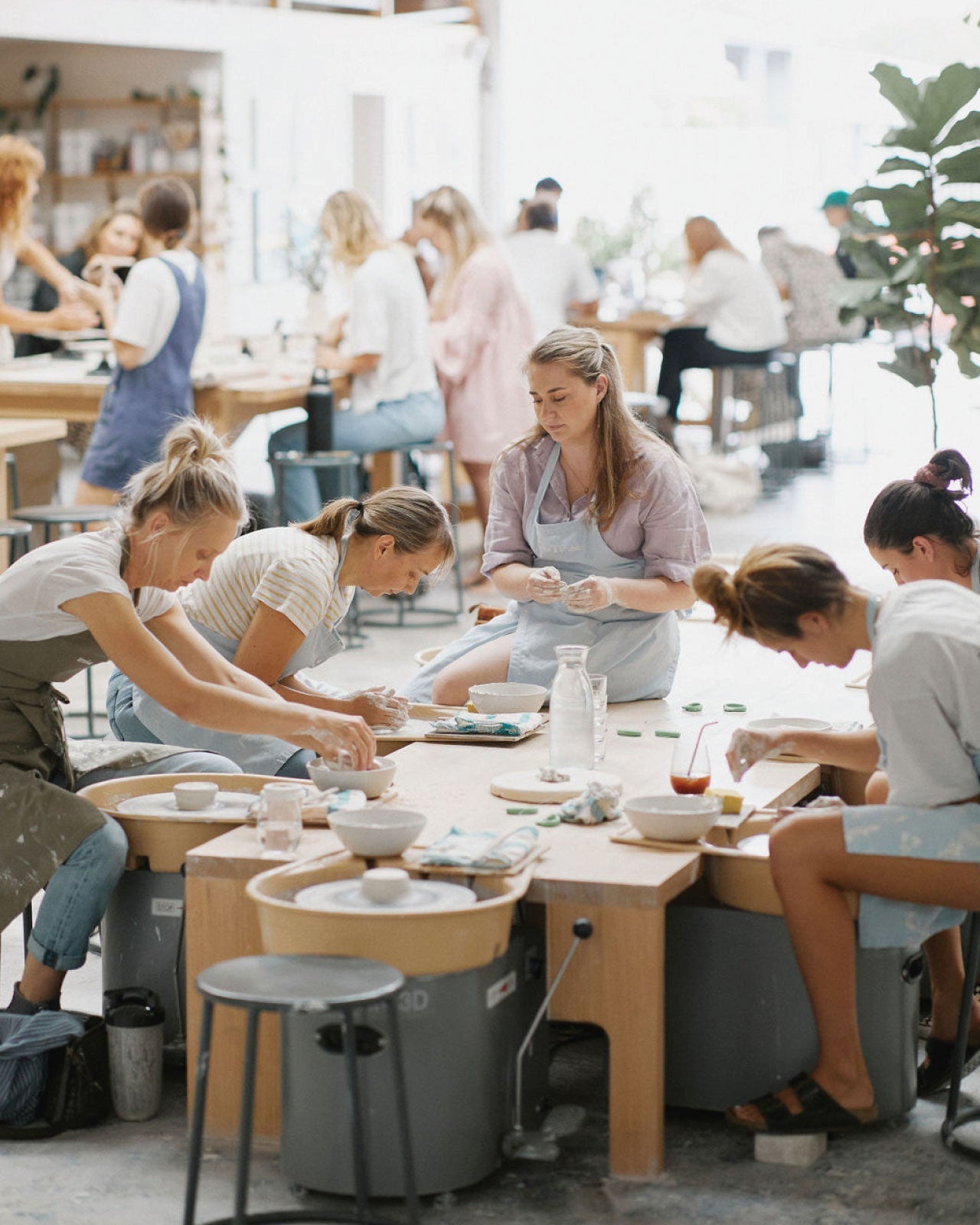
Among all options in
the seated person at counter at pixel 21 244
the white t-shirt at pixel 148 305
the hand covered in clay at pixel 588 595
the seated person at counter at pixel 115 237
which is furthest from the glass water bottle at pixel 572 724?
the seated person at counter at pixel 115 237

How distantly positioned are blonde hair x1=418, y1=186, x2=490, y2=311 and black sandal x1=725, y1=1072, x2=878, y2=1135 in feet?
16.9

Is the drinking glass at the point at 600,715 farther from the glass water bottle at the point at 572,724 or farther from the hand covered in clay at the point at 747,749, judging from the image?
the hand covered in clay at the point at 747,749

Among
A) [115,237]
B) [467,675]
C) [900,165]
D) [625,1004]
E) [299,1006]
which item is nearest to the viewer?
[299,1006]

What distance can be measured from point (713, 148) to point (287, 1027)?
13.1 m

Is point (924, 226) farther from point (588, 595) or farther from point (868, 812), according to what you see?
point (868, 812)

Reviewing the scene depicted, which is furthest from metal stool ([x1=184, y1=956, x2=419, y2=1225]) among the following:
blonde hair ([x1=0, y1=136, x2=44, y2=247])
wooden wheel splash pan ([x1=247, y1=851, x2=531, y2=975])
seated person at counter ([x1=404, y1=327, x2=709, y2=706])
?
blonde hair ([x1=0, y1=136, x2=44, y2=247])

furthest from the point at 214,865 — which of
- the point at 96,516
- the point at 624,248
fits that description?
the point at 624,248

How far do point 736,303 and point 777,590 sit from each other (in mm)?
7249

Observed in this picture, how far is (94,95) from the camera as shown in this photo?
1108cm

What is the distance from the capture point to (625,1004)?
2.51 metres

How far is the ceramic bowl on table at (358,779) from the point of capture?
2.94 meters

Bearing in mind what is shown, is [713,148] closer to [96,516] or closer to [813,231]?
[813,231]

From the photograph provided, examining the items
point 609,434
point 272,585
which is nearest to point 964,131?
point 609,434

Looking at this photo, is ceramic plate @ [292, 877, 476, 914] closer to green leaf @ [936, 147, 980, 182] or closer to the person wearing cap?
green leaf @ [936, 147, 980, 182]
